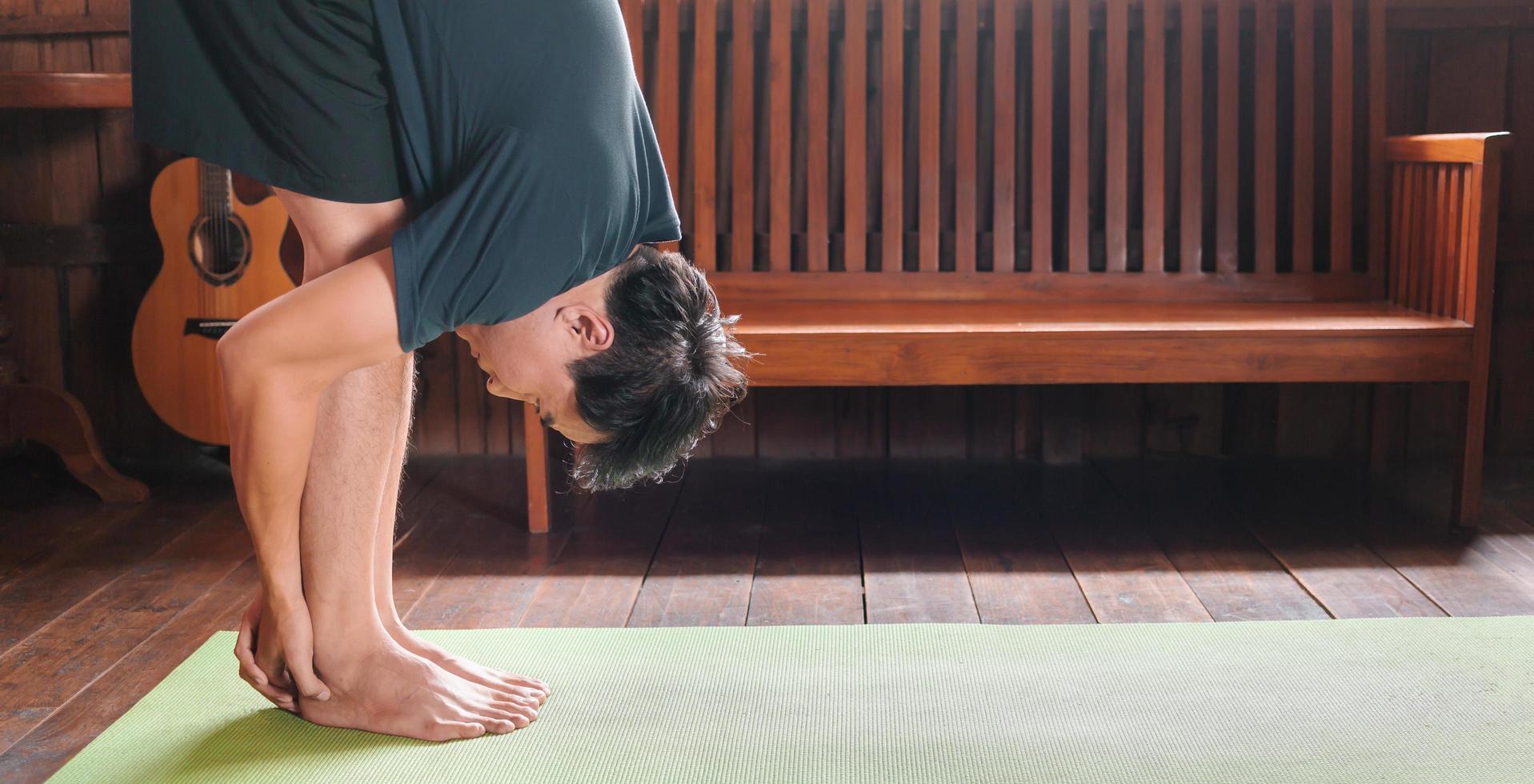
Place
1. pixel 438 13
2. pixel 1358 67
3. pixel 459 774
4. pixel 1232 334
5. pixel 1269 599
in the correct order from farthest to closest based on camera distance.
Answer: pixel 1358 67 < pixel 1232 334 < pixel 1269 599 < pixel 459 774 < pixel 438 13

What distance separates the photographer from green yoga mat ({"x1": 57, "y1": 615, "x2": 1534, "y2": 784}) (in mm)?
1381

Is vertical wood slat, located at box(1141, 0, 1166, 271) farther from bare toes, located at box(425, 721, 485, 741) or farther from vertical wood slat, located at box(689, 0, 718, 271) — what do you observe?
bare toes, located at box(425, 721, 485, 741)

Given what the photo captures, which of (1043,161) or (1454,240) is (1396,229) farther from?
(1043,161)

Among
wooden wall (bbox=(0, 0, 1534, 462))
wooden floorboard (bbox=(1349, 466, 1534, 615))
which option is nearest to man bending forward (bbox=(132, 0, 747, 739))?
wooden floorboard (bbox=(1349, 466, 1534, 615))

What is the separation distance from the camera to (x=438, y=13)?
123cm

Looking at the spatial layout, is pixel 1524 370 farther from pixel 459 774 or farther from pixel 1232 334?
pixel 459 774

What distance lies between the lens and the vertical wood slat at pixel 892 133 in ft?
9.01

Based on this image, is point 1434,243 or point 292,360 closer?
point 292,360

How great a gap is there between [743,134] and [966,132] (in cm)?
47

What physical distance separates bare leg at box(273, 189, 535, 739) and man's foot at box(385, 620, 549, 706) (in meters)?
0.04

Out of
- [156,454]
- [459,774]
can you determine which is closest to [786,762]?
[459,774]

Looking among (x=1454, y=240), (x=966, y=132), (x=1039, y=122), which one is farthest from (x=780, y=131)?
(x=1454, y=240)

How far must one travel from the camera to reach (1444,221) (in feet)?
8.00

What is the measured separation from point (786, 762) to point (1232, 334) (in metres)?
1.24
